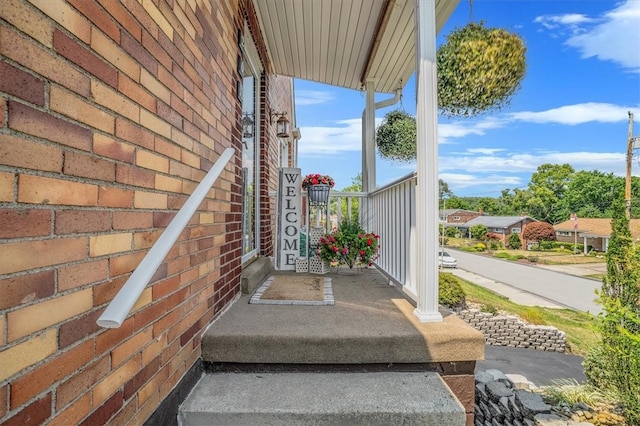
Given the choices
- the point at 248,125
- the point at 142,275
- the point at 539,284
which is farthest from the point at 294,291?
the point at 539,284

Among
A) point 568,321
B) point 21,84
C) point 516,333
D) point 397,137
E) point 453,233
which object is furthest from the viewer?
point 453,233

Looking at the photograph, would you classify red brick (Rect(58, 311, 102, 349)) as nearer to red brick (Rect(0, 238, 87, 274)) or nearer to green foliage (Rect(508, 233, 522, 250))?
red brick (Rect(0, 238, 87, 274))

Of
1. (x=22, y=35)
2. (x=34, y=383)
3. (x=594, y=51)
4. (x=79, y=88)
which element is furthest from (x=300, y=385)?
(x=594, y=51)

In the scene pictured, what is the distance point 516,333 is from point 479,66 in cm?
973

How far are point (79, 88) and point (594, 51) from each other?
120 ft

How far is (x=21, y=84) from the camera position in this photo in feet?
2.33

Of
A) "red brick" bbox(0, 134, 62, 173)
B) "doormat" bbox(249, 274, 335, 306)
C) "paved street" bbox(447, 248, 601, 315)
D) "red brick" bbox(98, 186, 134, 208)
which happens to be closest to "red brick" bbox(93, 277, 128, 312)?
"red brick" bbox(98, 186, 134, 208)

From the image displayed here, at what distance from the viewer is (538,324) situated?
10.4 m

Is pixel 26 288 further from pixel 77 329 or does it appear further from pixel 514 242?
pixel 514 242

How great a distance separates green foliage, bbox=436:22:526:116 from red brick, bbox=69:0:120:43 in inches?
76.7

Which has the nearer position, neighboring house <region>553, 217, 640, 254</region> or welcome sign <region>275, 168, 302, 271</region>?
welcome sign <region>275, 168, 302, 271</region>

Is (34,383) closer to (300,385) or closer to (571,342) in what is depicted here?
(300,385)

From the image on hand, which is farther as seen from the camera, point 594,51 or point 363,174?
point 594,51

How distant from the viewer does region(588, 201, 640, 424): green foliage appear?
407 cm
